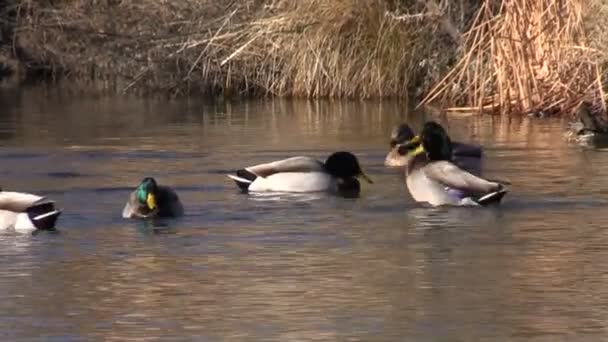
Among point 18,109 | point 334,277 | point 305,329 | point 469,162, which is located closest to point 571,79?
point 469,162

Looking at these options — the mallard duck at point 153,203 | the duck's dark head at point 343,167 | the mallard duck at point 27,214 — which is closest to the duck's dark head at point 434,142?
the duck's dark head at point 343,167

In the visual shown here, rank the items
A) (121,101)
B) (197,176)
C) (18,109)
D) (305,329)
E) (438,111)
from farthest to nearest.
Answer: (121,101)
(18,109)
(438,111)
(197,176)
(305,329)

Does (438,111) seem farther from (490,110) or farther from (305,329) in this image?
(305,329)

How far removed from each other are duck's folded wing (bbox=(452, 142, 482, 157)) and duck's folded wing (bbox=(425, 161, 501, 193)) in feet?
7.97

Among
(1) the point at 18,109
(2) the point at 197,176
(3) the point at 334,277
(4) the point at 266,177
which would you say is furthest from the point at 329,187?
(1) the point at 18,109

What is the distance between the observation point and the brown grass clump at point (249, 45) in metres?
25.9

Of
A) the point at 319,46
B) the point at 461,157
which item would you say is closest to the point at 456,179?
the point at 461,157

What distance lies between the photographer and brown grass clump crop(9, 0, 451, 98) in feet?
84.9

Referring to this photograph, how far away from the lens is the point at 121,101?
1067 inches

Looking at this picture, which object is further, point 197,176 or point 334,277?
point 197,176

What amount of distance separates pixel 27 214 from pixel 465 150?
5.33 meters

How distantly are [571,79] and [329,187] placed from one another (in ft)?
23.1

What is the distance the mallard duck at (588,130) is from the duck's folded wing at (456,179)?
456 cm

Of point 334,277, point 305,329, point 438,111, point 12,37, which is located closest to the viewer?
point 305,329
